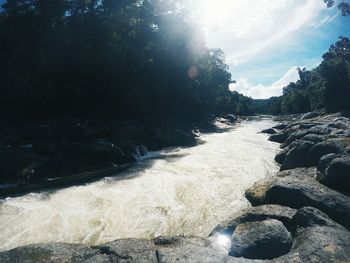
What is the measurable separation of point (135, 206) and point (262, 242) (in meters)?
6.29

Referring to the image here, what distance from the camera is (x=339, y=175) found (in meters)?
11.5

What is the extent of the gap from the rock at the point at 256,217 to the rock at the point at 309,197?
1030 mm

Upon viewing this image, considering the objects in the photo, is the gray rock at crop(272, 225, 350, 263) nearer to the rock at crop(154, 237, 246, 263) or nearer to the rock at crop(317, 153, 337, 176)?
the rock at crop(154, 237, 246, 263)

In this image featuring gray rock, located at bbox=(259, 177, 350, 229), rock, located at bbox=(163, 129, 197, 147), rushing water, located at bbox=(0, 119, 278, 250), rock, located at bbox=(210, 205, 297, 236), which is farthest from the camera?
rock, located at bbox=(163, 129, 197, 147)

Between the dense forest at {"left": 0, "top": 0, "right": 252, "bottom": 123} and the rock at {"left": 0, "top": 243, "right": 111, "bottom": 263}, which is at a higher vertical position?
the dense forest at {"left": 0, "top": 0, "right": 252, "bottom": 123}

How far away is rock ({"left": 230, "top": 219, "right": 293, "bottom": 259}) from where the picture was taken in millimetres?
7484

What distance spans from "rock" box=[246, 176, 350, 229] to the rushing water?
169cm

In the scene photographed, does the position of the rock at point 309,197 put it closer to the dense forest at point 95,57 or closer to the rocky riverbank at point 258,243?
the rocky riverbank at point 258,243

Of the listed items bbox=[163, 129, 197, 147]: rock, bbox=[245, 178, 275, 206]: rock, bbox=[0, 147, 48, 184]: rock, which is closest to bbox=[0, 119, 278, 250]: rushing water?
bbox=[245, 178, 275, 206]: rock

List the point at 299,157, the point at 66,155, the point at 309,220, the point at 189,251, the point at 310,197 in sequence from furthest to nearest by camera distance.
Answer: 1. the point at 66,155
2. the point at 299,157
3. the point at 310,197
4. the point at 309,220
5. the point at 189,251

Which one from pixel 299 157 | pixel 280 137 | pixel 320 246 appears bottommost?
pixel 320 246

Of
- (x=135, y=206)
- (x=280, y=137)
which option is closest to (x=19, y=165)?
(x=135, y=206)

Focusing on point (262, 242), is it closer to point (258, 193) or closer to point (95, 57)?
point (258, 193)

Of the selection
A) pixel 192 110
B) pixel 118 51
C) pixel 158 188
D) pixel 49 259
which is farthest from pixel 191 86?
pixel 49 259
